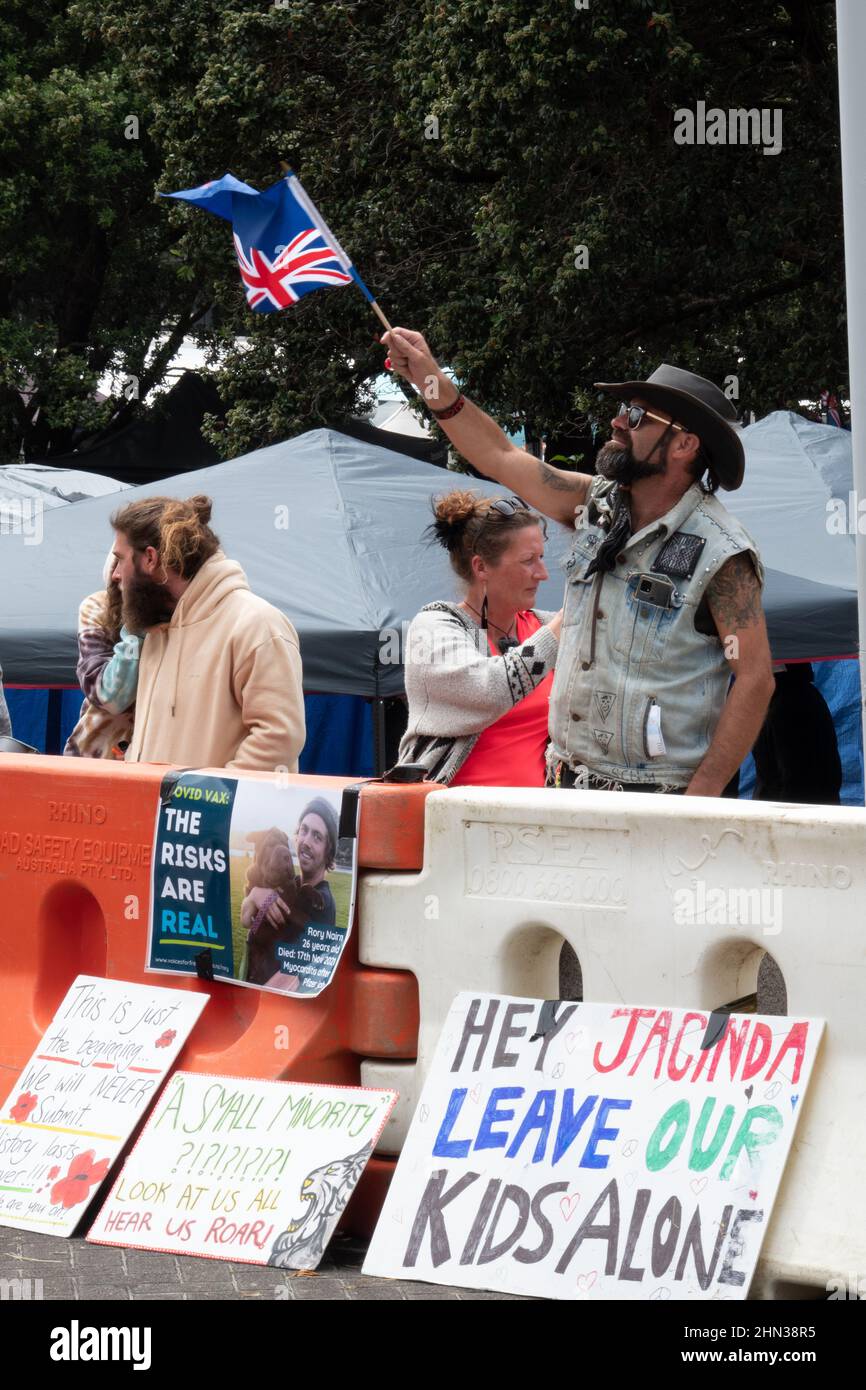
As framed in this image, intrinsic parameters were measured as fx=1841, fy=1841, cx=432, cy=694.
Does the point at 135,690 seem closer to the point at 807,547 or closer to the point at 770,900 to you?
the point at 770,900

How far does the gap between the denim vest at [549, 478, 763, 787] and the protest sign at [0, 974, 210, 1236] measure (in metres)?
1.23

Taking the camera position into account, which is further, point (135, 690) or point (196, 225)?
point (196, 225)

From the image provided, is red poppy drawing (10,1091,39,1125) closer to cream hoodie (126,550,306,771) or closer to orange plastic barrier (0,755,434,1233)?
orange plastic barrier (0,755,434,1233)

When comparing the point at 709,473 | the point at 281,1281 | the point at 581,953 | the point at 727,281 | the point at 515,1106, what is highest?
the point at 727,281

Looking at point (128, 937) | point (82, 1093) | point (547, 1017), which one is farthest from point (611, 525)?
point (82, 1093)

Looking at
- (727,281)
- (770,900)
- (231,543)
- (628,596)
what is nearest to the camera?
(770,900)

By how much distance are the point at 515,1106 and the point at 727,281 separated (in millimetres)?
13158

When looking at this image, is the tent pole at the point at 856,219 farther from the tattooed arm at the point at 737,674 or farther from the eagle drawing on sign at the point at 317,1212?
the eagle drawing on sign at the point at 317,1212

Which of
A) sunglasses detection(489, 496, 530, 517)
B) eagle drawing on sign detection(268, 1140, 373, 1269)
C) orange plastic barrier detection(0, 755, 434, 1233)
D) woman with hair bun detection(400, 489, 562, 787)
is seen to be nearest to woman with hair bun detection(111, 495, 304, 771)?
orange plastic barrier detection(0, 755, 434, 1233)

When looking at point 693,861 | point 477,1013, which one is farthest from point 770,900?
point 477,1013

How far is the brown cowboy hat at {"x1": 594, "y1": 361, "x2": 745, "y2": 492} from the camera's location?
4.60 meters

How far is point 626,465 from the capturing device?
4594 millimetres

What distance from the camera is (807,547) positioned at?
10914 millimetres

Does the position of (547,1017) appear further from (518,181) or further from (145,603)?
(518,181)
